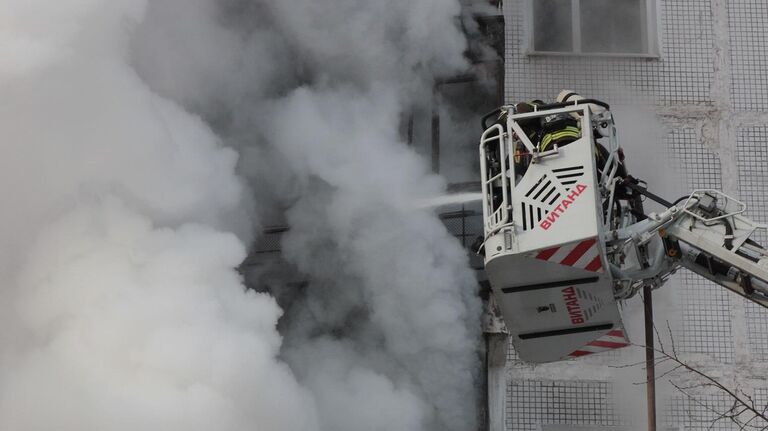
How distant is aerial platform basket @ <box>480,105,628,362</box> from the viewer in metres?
6.13

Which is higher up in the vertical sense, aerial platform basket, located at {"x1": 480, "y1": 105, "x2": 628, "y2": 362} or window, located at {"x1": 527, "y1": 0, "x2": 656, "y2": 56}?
window, located at {"x1": 527, "y1": 0, "x2": 656, "y2": 56}

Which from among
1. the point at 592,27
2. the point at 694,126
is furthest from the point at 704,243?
the point at 592,27

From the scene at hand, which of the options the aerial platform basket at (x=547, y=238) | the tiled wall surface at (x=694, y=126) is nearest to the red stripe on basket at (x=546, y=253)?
the aerial platform basket at (x=547, y=238)

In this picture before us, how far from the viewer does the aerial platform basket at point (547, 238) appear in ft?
20.1

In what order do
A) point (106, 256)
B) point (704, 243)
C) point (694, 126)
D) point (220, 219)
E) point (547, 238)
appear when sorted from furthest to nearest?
point (694, 126) < point (220, 219) < point (106, 256) < point (704, 243) < point (547, 238)

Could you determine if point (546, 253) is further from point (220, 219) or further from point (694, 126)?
point (694, 126)

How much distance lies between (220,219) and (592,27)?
11.4ft

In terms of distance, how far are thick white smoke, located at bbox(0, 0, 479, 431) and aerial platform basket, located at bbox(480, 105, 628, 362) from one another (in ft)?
5.16

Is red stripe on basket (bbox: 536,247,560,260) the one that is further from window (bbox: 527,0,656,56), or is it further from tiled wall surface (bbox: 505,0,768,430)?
window (bbox: 527,0,656,56)

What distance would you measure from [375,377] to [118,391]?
2.17 meters

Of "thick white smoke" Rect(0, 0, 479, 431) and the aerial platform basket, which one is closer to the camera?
the aerial platform basket

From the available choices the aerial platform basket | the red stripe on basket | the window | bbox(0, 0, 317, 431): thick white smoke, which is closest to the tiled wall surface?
the window

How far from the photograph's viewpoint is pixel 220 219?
8.05 m

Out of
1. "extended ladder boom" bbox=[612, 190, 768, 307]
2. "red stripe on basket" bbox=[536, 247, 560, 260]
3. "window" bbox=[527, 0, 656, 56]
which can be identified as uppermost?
"window" bbox=[527, 0, 656, 56]
